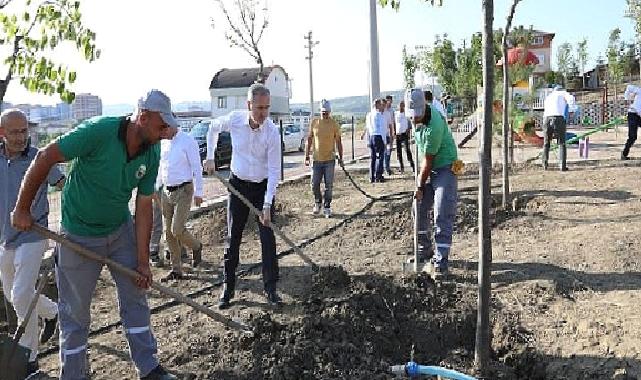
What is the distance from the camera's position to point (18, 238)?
4.28 m

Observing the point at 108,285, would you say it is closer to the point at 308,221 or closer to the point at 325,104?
the point at 308,221

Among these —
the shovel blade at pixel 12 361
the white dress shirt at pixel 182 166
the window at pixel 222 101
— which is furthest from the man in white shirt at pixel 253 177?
the window at pixel 222 101

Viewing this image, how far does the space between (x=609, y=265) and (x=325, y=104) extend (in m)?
5.65

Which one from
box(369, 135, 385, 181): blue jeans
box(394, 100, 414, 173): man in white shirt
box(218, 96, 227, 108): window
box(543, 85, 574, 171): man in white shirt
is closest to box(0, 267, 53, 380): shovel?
box(369, 135, 385, 181): blue jeans

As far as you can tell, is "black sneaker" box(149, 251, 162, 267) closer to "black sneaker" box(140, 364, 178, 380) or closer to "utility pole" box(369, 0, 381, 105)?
"black sneaker" box(140, 364, 178, 380)

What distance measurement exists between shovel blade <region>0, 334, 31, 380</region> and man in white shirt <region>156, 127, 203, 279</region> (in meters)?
2.73

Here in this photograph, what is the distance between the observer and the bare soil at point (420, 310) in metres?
4.12

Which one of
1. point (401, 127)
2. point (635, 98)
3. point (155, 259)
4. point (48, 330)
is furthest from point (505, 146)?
point (48, 330)

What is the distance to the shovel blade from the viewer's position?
400 centimetres

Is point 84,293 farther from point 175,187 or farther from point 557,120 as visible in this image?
point 557,120

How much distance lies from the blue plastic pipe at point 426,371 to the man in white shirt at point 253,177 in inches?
76.2

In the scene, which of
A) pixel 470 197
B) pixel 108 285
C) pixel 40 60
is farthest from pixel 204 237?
pixel 40 60

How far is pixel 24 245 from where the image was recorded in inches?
168

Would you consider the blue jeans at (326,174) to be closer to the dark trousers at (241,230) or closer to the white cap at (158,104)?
the dark trousers at (241,230)
